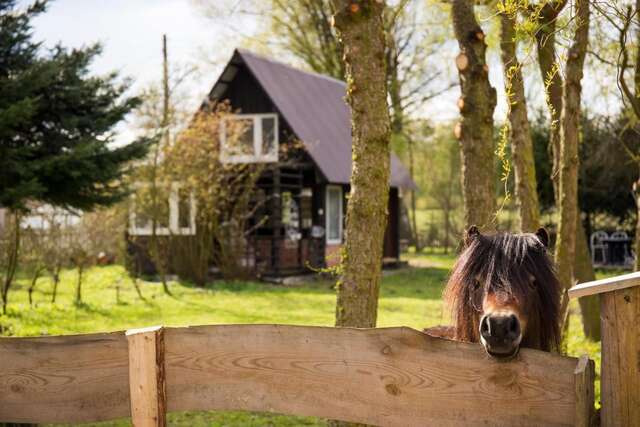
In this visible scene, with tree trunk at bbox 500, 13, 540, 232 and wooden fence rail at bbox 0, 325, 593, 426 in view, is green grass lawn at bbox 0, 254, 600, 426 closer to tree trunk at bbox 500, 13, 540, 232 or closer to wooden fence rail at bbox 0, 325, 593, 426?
tree trunk at bbox 500, 13, 540, 232

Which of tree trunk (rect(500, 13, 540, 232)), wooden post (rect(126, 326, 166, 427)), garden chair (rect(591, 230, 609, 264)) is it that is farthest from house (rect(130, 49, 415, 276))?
wooden post (rect(126, 326, 166, 427))

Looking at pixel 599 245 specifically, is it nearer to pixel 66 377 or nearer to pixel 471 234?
pixel 471 234

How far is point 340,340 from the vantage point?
283 cm

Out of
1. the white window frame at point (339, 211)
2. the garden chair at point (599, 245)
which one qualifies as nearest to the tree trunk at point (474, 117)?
the white window frame at point (339, 211)

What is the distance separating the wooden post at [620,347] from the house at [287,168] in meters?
15.3

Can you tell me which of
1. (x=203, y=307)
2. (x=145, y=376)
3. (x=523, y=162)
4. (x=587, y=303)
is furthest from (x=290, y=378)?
(x=203, y=307)

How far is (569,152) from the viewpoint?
22.8ft

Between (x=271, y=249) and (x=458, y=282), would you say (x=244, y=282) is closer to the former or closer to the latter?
(x=271, y=249)

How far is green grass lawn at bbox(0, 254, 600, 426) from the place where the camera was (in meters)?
11.5

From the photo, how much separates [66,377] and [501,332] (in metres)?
1.87

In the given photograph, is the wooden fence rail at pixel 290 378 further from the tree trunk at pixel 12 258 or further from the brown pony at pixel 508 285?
the tree trunk at pixel 12 258

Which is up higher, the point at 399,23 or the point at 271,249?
the point at 399,23

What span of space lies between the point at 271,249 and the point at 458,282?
1561cm

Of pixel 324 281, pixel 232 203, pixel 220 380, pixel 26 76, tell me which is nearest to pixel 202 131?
pixel 232 203
